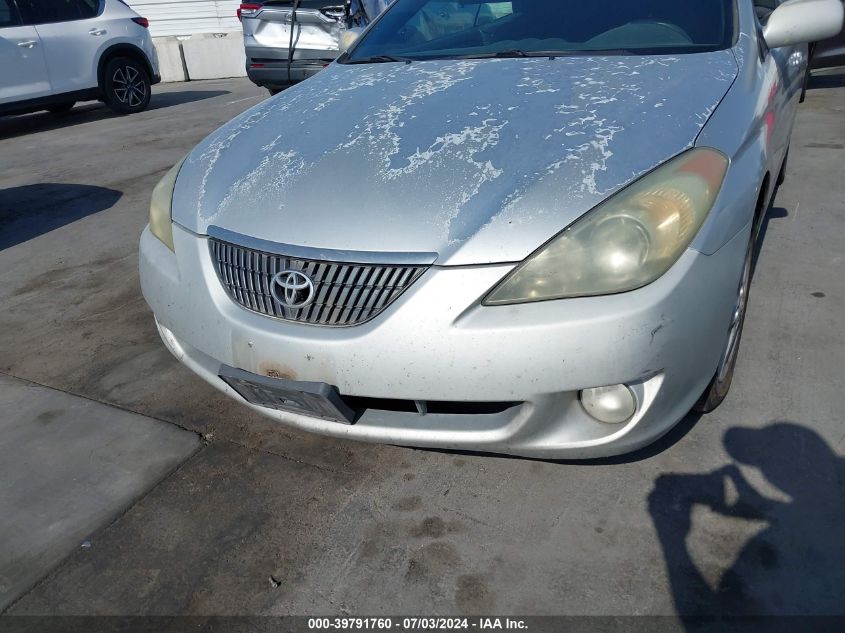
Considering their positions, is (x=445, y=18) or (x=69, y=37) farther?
(x=69, y=37)

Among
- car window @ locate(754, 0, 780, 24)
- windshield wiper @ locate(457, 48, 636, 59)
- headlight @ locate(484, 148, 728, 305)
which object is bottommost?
headlight @ locate(484, 148, 728, 305)

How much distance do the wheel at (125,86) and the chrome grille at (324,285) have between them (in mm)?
8269

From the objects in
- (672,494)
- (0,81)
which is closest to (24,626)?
(672,494)

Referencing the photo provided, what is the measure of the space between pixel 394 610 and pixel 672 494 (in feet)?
2.76

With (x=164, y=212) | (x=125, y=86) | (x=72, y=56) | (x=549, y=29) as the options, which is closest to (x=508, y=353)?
(x=164, y=212)

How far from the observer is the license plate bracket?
1.82m

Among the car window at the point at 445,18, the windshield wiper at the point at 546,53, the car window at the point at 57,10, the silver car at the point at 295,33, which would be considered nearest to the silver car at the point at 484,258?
the windshield wiper at the point at 546,53

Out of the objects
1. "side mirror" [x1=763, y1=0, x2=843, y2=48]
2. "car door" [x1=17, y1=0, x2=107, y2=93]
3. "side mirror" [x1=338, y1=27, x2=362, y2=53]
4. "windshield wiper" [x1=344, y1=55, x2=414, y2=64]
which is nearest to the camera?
"side mirror" [x1=763, y1=0, x2=843, y2=48]

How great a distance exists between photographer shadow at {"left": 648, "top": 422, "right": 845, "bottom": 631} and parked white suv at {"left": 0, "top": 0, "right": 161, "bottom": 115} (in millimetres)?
8399

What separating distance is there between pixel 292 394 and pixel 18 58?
26.0 feet

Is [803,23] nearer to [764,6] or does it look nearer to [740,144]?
[740,144]

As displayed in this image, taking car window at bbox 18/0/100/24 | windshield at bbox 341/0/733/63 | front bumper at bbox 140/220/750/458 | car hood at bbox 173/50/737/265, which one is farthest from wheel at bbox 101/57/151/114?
front bumper at bbox 140/220/750/458

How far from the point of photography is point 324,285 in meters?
1.82

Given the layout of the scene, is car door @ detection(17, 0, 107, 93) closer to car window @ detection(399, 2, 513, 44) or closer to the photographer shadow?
car window @ detection(399, 2, 513, 44)
